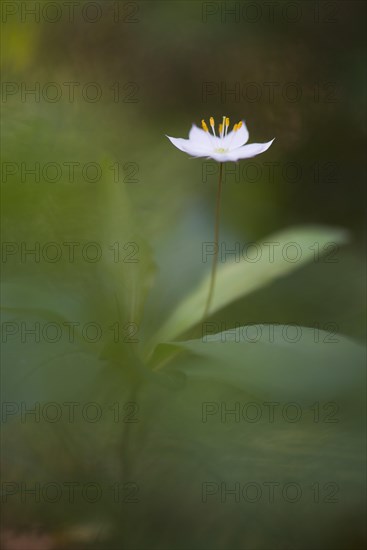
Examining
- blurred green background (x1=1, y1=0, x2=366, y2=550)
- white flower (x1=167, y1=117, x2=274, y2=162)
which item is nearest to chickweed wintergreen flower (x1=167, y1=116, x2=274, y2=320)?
white flower (x1=167, y1=117, x2=274, y2=162)

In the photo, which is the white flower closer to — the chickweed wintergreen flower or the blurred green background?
the chickweed wintergreen flower

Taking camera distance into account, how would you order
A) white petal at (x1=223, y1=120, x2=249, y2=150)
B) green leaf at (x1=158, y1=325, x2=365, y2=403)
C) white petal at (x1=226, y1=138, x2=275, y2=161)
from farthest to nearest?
white petal at (x1=223, y1=120, x2=249, y2=150), white petal at (x1=226, y1=138, x2=275, y2=161), green leaf at (x1=158, y1=325, x2=365, y2=403)

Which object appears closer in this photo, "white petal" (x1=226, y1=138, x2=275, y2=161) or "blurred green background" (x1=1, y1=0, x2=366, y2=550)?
"blurred green background" (x1=1, y1=0, x2=366, y2=550)

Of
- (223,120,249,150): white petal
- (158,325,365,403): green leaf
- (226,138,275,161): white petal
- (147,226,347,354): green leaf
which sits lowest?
(158,325,365,403): green leaf

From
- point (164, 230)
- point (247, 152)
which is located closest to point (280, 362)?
point (247, 152)

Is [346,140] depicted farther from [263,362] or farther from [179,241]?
[263,362]

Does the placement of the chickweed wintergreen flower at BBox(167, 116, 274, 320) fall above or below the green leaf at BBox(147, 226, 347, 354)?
above

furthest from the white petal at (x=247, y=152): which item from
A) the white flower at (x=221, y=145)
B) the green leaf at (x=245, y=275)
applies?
the green leaf at (x=245, y=275)

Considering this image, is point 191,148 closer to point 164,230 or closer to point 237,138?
point 237,138
